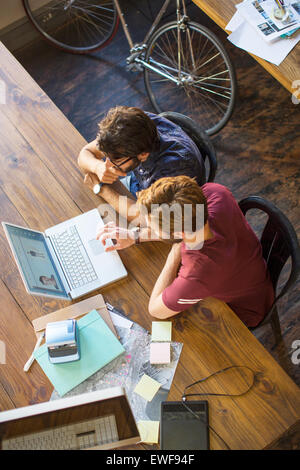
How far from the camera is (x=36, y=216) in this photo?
1796 mm

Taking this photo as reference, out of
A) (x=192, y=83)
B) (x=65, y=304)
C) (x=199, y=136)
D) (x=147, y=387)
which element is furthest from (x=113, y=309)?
(x=192, y=83)

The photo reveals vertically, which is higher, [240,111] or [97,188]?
[97,188]

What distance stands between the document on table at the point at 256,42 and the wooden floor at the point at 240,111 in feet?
2.39

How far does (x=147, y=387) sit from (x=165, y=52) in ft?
7.56

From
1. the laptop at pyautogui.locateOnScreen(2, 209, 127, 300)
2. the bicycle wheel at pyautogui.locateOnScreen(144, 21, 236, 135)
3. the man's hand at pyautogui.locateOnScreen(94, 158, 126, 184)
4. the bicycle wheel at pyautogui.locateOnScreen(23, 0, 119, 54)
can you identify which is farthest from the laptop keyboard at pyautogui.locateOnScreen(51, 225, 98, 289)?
the bicycle wheel at pyautogui.locateOnScreen(23, 0, 119, 54)

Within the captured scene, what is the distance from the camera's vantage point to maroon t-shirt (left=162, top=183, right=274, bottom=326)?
1407mm

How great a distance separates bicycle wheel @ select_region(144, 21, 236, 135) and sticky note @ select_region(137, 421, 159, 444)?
1.78 m

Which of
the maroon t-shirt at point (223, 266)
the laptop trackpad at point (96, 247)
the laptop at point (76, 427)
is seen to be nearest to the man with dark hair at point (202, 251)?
the maroon t-shirt at point (223, 266)

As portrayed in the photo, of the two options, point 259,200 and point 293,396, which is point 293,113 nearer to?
point 259,200

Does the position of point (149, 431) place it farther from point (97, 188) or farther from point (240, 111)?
point (240, 111)

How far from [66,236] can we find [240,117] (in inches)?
60.0

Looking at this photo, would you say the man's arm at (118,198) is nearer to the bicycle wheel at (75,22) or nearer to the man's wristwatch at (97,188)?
the man's wristwatch at (97,188)

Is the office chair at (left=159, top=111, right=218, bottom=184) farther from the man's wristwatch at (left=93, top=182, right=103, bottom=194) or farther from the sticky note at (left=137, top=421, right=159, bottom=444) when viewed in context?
the sticky note at (left=137, top=421, right=159, bottom=444)

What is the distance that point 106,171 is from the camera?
5.70 feet
